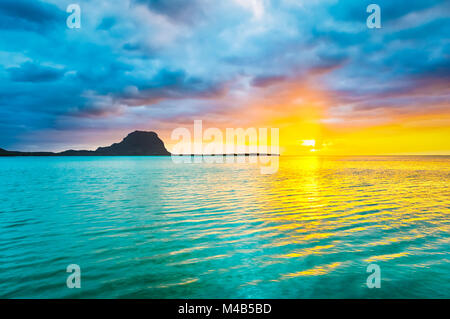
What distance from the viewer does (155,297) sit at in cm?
845

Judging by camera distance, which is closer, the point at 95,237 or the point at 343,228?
the point at 95,237

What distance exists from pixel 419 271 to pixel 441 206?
18.5 m

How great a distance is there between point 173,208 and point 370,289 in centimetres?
1777

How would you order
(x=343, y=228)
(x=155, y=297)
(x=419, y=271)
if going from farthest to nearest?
(x=343, y=228)
(x=419, y=271)
(x=155, y=297)
